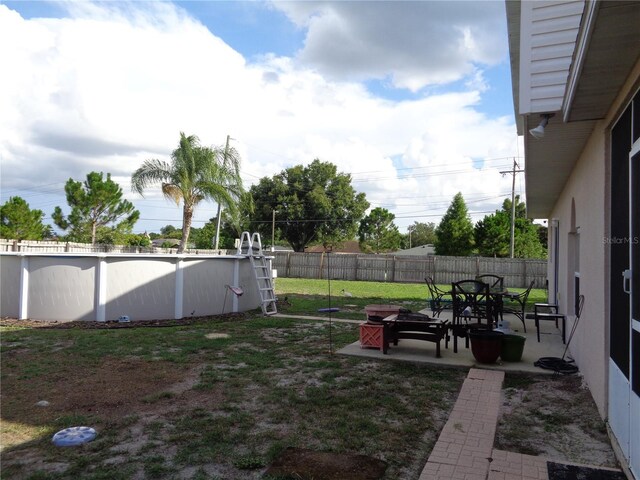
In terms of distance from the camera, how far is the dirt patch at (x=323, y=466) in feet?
11.3

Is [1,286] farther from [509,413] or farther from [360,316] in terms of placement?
[509,413]

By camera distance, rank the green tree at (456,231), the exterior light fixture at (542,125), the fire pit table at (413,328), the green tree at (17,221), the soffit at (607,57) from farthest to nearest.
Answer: the green tree at (456,231)
the green tree at (17,221)
the fire pit table at (413,328)
the exterior light fixture at (542,125)
the soffit at (607,57)

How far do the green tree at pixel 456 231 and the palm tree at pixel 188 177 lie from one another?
70.4 ft

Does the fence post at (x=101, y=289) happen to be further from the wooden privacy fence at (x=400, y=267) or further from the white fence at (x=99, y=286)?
the wooden privacy fence at (x=400, y=267)

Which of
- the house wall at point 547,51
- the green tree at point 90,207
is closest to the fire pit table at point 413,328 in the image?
the house wall at point 547,51

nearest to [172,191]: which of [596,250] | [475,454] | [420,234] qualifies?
[596,250]

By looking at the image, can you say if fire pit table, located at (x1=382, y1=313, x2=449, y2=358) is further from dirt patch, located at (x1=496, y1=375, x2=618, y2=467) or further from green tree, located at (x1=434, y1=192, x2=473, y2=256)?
green tree, located at (x1=434, y1=192, x2=473, y2=256)

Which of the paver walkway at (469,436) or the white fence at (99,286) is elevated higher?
the white fence at (99,286)

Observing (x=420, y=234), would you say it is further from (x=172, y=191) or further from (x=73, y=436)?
(x=73, y=436)

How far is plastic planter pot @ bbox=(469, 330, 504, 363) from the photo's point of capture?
21.9 feet

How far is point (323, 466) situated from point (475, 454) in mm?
1268

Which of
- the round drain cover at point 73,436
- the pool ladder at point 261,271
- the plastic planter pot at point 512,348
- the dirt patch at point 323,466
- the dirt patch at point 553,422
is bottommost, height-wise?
the dirt patch at point 553,422

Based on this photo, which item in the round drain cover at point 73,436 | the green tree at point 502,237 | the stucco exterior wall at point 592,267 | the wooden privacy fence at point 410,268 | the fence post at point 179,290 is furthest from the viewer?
the green tree at point 502,237

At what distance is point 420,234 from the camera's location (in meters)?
88.1
